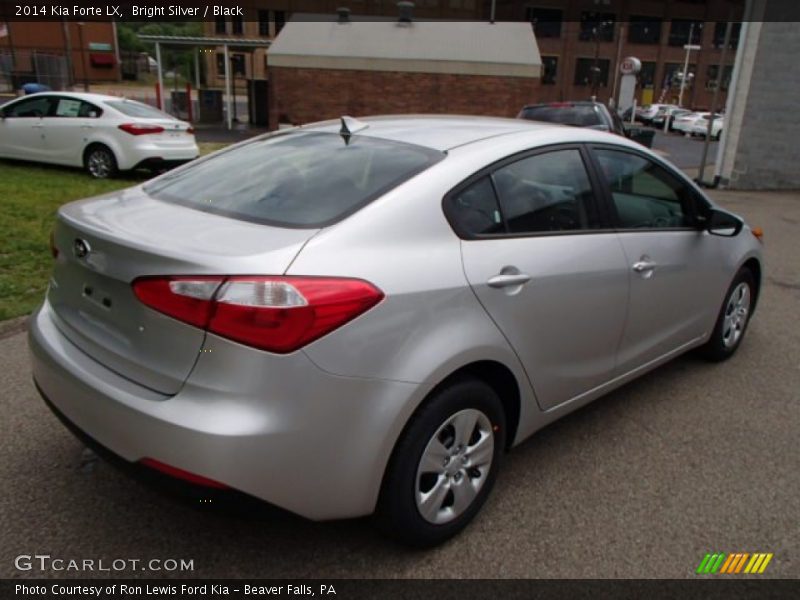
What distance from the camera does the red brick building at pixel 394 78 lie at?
87.4ft

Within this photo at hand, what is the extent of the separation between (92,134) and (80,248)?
372 inches

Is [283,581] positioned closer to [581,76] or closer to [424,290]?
[424,290]

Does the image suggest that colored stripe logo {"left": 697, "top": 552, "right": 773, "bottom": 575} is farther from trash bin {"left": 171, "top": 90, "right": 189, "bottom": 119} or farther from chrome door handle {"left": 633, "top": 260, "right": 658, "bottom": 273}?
trash bin {"left": 171, "top": 90, "right": 189, "bottom": 119}

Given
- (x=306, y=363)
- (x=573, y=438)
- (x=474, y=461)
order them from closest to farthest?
(x=306, y=363), (x=474, y=461), (x=573, y=438)

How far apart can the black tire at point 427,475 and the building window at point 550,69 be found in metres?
60.2

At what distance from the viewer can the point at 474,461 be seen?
2.49m

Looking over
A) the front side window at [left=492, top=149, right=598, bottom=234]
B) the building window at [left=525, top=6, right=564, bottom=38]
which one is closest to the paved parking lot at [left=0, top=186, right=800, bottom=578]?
the front side window at [left=492, top=149, right=598, bottom=234]

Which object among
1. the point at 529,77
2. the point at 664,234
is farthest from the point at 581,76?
the point at 664,234

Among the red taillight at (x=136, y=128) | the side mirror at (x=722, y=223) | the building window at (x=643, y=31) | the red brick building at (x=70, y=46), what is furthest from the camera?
the building window at (x=643, y=31)

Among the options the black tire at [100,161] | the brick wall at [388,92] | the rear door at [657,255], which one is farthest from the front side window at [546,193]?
the brick wall at [388,92]

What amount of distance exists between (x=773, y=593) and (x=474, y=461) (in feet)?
3.73

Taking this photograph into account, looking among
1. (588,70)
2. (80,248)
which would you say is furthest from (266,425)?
(588,70)

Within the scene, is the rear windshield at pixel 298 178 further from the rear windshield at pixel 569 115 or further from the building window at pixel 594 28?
the building window at pixel 594 28

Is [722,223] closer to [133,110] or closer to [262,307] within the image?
[262,307]
